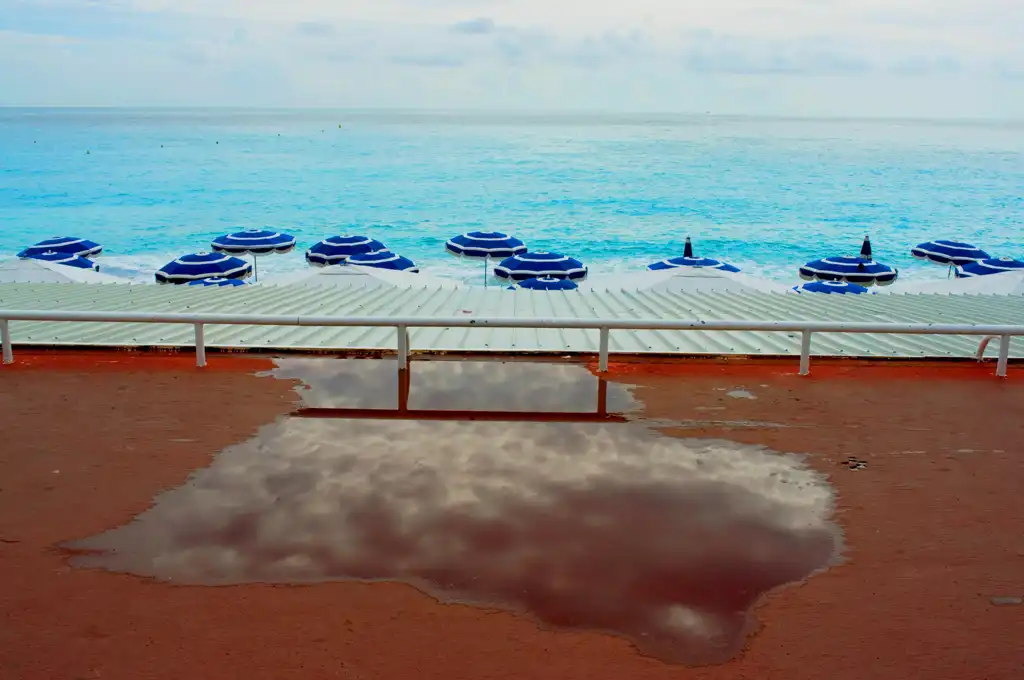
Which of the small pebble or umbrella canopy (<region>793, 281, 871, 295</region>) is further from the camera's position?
umbrella canopy (<region>793, 281, 871, 295</region>)

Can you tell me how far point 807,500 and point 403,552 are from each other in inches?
90.0

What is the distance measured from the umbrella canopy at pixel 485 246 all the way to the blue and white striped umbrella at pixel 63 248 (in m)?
12.9

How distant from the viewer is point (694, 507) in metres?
4.91

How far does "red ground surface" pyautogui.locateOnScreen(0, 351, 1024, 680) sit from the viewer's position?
345cm

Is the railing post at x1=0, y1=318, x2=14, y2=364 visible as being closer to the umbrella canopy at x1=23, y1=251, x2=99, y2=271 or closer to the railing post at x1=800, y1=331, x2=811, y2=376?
the railing post at x1=800, y1=331, x2=811, y2=376

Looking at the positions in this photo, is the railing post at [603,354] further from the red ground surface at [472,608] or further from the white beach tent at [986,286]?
the white beach tent at [986,286]

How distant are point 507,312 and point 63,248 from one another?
23778mm

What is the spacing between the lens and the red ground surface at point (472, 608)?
345 centimetres

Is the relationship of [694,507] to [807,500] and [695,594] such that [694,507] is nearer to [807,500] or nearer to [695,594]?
[807,500]

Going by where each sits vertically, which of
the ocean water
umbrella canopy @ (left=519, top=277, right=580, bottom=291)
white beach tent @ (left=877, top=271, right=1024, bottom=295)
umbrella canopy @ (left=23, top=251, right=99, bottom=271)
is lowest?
the ocean water

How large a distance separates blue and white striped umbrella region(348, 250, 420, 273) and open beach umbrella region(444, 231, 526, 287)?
354cm

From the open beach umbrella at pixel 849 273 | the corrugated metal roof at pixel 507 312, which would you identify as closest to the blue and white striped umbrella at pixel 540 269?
the open beach umbrella at pixel 849 273

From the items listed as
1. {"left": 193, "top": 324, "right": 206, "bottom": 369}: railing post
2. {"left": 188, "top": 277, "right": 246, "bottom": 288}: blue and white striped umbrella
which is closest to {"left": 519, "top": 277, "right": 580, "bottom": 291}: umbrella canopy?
{"left": 188, "top": 277, "right": 246, "bottom": 288}: blue and white striped umbrella

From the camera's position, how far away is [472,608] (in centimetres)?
383
